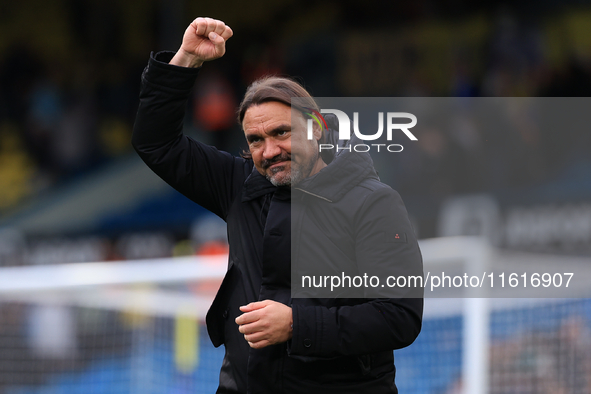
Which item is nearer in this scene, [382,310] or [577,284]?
[382,310]

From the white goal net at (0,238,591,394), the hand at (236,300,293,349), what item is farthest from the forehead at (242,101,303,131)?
the white goal net at (0,238,591,394)

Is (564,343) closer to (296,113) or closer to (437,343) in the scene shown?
(437,343)

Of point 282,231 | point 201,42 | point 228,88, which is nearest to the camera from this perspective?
point 282,231

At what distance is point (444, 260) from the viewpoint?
3.00m

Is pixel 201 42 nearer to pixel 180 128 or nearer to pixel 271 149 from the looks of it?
pixel 180 128

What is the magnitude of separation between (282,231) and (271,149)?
8.2 inches

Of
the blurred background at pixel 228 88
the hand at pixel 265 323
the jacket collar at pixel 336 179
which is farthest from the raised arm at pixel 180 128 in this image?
the blurred background at pixel 228 88

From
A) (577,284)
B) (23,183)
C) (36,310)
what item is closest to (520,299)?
(577,284)

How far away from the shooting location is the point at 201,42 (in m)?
1.85

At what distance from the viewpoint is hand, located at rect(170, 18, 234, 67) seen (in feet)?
5.97

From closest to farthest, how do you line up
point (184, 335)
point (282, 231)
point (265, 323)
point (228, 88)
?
point (265, 323), point (282, 231), point (184, 335), point (228, 88)

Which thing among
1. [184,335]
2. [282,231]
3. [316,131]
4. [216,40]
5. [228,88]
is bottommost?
[184,335]

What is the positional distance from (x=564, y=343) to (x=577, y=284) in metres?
0.38

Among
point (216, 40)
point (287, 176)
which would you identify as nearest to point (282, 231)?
point (287, 176)
